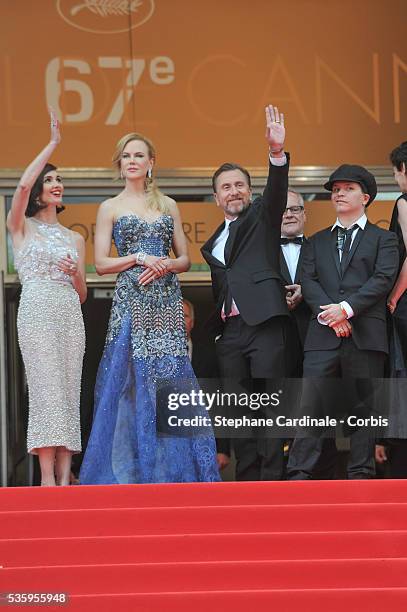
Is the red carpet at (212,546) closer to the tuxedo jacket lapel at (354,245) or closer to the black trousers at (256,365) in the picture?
the black trousers at (256,365)

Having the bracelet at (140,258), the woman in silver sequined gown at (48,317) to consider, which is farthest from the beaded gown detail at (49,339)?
the bracelet at (140,258)

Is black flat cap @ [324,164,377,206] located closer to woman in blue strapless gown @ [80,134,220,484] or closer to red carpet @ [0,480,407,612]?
woman in blue strapless gown @ [80,134,220,484]

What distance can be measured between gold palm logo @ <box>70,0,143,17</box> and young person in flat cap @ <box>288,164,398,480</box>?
9.87ft

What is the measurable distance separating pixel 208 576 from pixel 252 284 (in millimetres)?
2077

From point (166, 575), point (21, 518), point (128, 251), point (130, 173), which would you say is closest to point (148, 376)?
point (128, 251)

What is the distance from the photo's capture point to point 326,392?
5.92 metres

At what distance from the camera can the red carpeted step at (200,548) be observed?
4629mm

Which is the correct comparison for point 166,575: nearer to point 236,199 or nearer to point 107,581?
point 107,581

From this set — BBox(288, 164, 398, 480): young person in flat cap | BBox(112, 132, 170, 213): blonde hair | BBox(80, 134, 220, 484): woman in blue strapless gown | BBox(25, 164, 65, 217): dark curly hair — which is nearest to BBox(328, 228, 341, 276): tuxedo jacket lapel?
BBox(288, 164, 398, 480): young person in flat cap

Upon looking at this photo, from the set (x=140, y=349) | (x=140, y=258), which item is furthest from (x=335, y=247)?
(x=140, y=349)

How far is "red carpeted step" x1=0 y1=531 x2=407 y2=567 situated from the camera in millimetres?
4629

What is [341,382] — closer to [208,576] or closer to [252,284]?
[252,284]

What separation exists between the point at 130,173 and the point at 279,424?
4.97 ft

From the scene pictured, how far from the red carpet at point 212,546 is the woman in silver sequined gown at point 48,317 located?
94 centimetres
